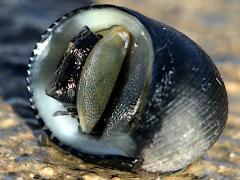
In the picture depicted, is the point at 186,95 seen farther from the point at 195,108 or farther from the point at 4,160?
the point at 4,160

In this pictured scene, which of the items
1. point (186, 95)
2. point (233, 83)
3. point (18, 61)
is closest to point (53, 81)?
point (186, 95)

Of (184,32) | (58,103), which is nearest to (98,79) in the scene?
(58,103)

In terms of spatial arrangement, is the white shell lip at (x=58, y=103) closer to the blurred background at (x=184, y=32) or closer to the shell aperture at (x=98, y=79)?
the shell aperture at (x=98, y=79)

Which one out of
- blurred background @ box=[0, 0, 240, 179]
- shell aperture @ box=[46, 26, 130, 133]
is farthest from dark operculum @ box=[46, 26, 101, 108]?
blurred background @ box=[0, 0, 240, 179]

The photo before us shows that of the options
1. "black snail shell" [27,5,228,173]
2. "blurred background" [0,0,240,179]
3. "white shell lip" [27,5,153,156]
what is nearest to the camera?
"black snail shell" [27,5,228,173]

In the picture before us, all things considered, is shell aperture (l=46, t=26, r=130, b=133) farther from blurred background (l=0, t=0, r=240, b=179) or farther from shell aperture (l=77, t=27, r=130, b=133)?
blurred background (l=0, t=0, r=240, b=179)

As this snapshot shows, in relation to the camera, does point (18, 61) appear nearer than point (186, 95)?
No

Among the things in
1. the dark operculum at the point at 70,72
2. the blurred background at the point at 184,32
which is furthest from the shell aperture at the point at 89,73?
the blurred background at the point at 184,32
